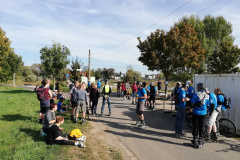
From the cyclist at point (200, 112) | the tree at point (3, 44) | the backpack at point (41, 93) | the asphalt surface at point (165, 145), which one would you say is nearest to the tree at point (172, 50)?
the asphalt surface at point (165, 145)

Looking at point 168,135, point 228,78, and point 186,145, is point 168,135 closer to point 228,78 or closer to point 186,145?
point 186,145

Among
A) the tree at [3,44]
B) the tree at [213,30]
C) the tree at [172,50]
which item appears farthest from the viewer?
the tree at [213,30]

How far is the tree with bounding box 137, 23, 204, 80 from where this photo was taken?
1866 cm

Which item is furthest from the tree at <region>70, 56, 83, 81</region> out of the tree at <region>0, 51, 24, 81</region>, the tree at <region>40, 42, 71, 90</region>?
the tree at <region>0, 51, 24, 81</region>

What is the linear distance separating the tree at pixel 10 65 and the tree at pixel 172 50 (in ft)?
89.1

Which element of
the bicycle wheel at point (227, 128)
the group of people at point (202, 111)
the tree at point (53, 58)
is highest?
the tree at point (53, 58)

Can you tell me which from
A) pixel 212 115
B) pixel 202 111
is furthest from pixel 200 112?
pixel 212 115

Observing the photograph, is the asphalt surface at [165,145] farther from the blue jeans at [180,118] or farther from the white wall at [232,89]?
the white wall at [232,89]

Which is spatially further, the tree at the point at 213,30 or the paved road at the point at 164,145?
the tree at the point at 213,30

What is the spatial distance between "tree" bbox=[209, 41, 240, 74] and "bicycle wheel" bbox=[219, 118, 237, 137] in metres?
19.1

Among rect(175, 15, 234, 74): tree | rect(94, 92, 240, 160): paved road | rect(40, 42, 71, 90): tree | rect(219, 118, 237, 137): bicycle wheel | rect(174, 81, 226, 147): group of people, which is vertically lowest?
rect(94, 92, 240, 160): paved road

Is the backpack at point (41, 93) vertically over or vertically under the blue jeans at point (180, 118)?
over

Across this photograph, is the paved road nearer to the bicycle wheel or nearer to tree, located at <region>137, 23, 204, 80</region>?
the bicycle wheel

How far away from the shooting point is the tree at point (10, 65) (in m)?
32.8
